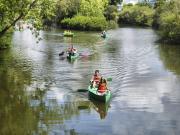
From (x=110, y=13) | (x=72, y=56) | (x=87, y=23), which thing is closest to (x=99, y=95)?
(x=72, y=56)

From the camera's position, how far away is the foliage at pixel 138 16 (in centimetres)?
10994

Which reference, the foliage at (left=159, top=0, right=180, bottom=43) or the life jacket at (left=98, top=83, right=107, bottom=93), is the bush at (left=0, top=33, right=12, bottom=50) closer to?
the foliage at (left=159, top=0, right=180, bottom=43)

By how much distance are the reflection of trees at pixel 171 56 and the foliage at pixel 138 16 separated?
49.0 meters

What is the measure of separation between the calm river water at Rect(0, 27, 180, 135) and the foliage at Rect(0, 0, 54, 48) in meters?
5.28

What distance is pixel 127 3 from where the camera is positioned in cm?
14375

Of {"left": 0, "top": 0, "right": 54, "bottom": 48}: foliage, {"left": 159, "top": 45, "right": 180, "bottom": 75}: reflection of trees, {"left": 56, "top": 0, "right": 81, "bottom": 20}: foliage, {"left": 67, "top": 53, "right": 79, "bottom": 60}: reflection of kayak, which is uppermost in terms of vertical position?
{"left": 0, "top": 0, "right": 54, "bottom": 48}: foliage

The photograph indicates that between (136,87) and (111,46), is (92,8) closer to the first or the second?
Result: (111,46)

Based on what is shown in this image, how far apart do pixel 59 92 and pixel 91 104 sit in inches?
159

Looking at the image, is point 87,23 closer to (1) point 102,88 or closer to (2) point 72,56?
(2) point 72,56

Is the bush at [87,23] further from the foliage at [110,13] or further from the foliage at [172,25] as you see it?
the foliage at [172,25]

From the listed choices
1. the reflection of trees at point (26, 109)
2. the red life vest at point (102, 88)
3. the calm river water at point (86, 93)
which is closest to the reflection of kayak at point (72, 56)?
the calm river water at point (86, 93)

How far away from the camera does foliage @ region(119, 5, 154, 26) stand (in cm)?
10994

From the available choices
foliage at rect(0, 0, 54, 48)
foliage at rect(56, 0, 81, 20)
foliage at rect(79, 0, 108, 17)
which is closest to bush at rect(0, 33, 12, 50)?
foliage at rect(0, 0, 54, 48)

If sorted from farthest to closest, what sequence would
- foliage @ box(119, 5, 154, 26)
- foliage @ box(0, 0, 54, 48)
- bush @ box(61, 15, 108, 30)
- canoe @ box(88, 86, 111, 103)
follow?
foliage @ box(119, 5, 154, 26)
bush @ box(61, 15, 108, 30)
foliage @ box(0, 0, 54, 48)
canoe @ box(88, 86, 111, 103)
